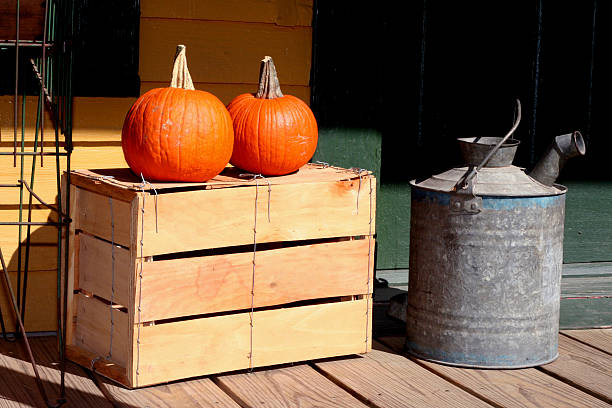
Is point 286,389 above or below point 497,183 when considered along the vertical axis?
below

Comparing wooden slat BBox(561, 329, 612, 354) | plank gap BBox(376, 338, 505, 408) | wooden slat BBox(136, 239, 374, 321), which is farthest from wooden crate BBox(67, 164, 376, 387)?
wooden slat BBox(561, 329, 612, 354)

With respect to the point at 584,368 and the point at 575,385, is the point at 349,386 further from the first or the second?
the point at 584,368

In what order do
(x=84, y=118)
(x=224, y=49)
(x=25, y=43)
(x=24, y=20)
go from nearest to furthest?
1. (x=25, y=43)
2. (x=24, y=20)
3. (x=84, y=118)
4. (x=224, y=49)

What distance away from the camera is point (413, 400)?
3.24 m

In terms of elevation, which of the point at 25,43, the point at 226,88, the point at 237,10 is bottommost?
the point at 226,88

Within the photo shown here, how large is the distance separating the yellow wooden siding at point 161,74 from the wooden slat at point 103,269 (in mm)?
414

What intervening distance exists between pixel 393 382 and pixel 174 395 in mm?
766

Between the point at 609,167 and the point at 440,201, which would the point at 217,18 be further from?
the point at 609,167

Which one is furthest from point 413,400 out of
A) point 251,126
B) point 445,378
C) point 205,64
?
point 205,64

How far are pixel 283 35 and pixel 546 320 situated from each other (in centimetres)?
154

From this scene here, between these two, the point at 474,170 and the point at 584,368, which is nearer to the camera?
the point at 474,170

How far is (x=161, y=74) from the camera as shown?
387cm

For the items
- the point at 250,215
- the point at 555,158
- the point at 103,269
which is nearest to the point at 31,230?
the point at 103,269

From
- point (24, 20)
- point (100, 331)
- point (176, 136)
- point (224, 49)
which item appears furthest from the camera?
point (224, 49)
